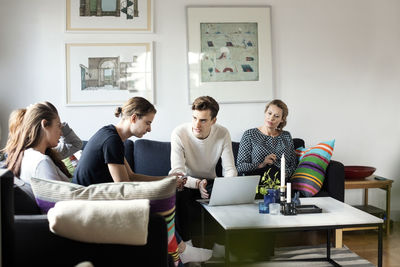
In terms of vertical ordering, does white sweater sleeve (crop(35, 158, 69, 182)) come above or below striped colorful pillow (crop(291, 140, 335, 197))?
above

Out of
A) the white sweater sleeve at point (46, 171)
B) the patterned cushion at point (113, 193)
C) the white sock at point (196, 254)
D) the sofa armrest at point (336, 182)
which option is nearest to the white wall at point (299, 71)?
the sofa armrest at point (336, 182)

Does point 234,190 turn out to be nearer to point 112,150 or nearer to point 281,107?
point 112,150

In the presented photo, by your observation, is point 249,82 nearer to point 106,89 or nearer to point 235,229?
point 106,89

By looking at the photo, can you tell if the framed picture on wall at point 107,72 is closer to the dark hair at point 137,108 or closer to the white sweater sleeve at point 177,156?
the white sweater sleeve at point 177,156

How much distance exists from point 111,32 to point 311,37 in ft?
5.87

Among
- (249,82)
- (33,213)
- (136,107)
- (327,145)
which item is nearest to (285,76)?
(249,82)

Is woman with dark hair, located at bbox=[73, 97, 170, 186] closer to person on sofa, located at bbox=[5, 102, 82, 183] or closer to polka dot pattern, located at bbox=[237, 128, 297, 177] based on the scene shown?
person on sofa, located at bbox=[5, 102, 82, 183]

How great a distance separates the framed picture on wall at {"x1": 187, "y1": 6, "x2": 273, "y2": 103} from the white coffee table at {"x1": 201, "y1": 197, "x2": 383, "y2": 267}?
1646 mm

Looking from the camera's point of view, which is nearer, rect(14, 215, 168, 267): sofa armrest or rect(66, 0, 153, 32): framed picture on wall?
rect(14, 215, 168, 267): sofa armrest

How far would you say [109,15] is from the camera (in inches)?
173

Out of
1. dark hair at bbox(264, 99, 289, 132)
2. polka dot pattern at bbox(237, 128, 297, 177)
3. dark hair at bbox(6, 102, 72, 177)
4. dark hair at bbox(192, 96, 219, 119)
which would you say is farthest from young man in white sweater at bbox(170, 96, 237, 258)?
dark hair at bbox(6, 102, 72, 177)

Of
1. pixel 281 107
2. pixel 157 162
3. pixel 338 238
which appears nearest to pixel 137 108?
pixel 157 162

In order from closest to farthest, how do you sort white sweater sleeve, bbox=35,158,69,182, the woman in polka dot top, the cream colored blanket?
the cream colored blanket, white sweater sleeve, bbox=35,158,69,182, the woman in polka dot top

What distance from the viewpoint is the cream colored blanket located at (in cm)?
184
